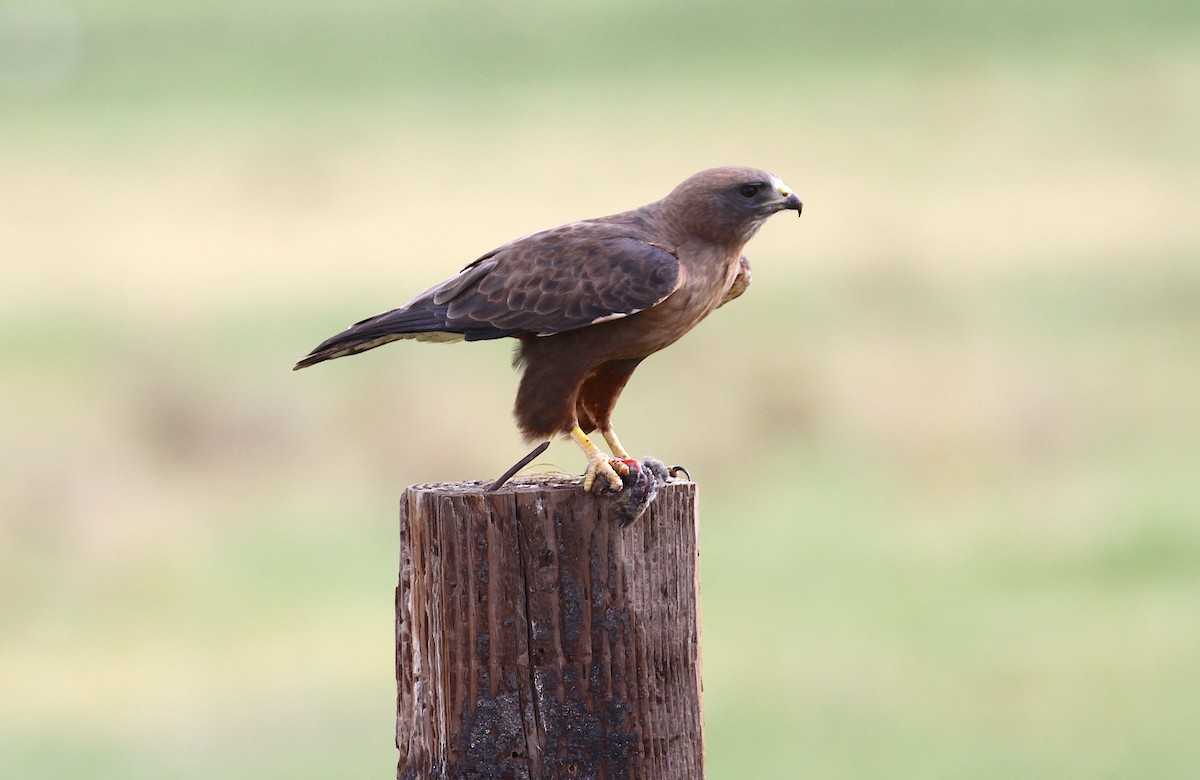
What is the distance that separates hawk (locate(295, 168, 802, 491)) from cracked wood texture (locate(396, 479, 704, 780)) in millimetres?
871

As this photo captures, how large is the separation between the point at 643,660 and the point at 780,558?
9.37 m

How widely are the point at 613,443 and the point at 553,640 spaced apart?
1.45m

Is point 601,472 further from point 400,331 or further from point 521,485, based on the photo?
point 400,331

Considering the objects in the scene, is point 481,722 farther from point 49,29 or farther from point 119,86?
point 49,29

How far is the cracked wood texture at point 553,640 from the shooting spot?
4312mm

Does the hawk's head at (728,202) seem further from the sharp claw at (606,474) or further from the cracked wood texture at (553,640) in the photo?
the cracked wood texture at (553,640)

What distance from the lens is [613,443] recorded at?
18.6ft

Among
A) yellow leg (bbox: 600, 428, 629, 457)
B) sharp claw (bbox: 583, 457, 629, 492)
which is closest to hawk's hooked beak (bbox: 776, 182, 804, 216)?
yellow leg (bbox: 600, 428, 629, 457)

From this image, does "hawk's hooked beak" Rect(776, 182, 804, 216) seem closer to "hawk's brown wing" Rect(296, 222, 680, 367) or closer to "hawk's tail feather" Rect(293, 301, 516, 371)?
"hawk's brown wing" Rect(296, 222, 680, 367)

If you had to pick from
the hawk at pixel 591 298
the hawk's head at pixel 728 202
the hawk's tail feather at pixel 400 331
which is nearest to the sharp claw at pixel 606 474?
the hawk at pixel 591 298

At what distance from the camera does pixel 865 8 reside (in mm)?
36969

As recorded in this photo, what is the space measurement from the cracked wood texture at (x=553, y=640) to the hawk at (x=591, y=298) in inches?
34.3

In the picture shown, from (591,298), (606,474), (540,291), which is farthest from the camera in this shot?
(540,291)

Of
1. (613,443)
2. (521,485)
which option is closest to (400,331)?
(613,443)
